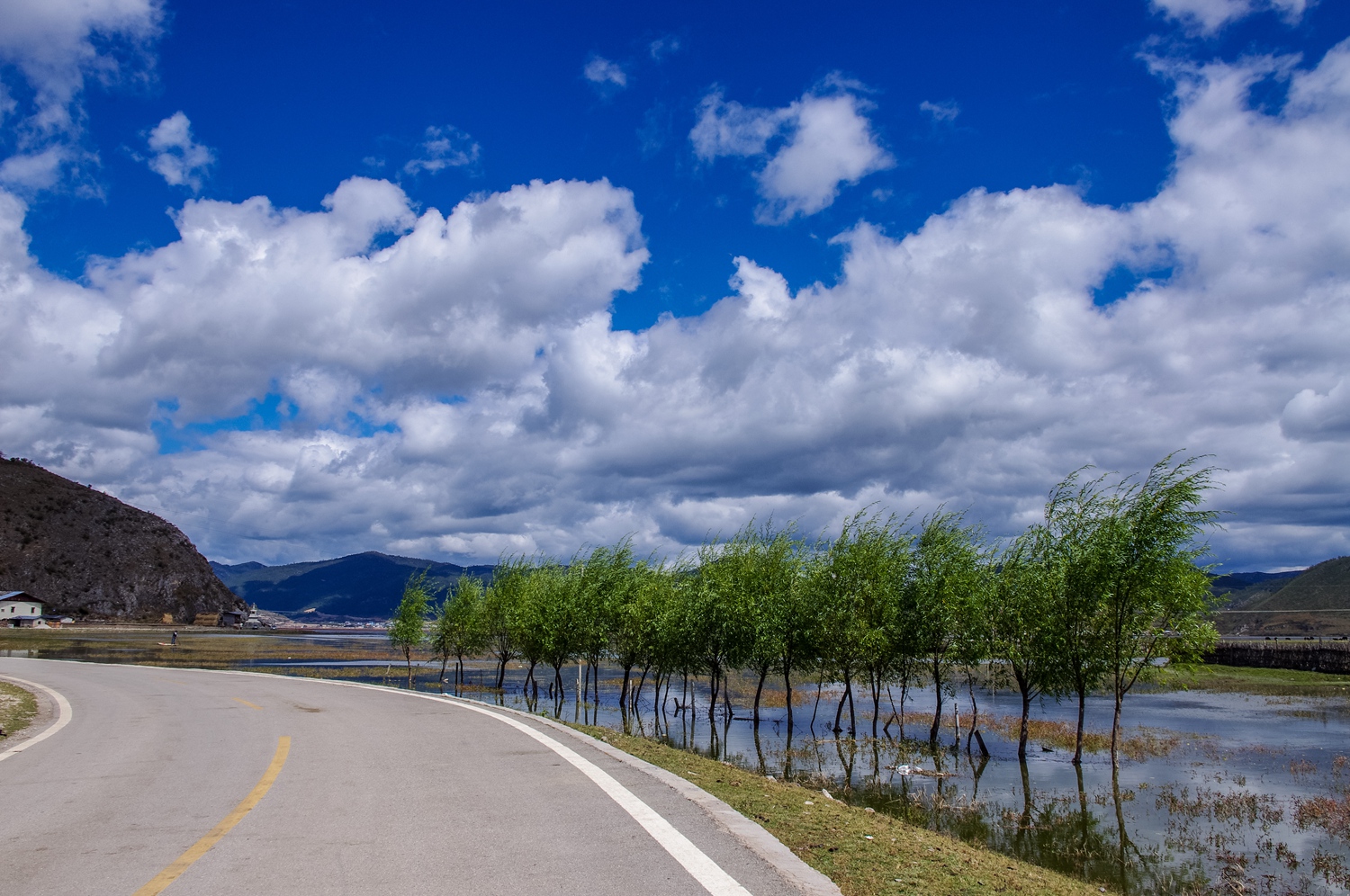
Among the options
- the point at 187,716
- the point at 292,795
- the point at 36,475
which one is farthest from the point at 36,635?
the point at 292,795

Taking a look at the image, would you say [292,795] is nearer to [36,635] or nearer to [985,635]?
[985,635]

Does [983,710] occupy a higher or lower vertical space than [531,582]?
lower

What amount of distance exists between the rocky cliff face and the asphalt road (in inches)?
5685

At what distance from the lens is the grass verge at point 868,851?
7473 millimetres

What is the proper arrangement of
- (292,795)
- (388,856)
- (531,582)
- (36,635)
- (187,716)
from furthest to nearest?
(36,635) < (531,582) < (187,716) < (292,795) < (388,856)

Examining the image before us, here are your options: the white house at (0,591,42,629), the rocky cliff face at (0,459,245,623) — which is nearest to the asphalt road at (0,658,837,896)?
the white house at (0,591,42,629)

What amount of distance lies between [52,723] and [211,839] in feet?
49.4

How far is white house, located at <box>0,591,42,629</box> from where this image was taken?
111062 millimetres

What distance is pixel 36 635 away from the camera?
9250 centimetres

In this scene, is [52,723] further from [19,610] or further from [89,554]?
[89,554]

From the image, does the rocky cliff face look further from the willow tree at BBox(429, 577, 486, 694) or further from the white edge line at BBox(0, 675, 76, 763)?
the white edge line at BBox(0, 675, 76, 763)

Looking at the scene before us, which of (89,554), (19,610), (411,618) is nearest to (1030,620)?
(411,618)

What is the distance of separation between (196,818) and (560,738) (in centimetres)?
805

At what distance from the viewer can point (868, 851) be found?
28.0 ft
